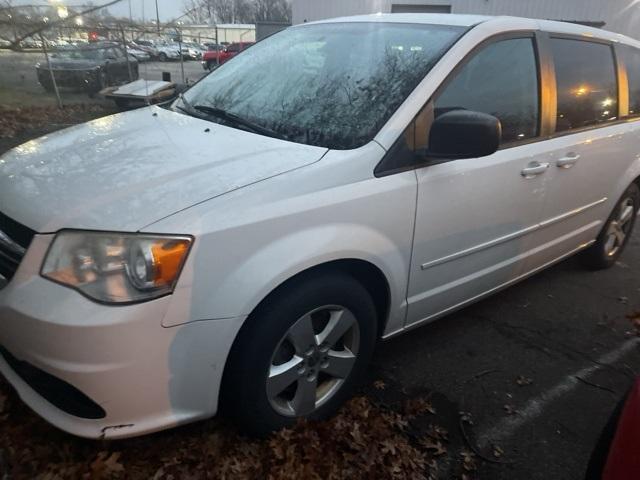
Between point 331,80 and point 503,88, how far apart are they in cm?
94

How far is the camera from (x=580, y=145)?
10.2 feet

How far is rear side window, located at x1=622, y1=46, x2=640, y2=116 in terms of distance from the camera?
366cm

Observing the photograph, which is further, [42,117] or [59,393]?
[42,117]

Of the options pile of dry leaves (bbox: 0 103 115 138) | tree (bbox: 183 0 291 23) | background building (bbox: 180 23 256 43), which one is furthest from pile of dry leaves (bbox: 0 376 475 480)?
tree (bbox: 183 0 291 23)

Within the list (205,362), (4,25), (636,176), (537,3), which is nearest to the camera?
(205,362)

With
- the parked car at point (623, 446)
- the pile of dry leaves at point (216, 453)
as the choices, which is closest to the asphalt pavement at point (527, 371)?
the pile of dry leaves at point (216, 453)

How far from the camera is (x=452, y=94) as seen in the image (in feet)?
7.79

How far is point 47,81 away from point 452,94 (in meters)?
10.3


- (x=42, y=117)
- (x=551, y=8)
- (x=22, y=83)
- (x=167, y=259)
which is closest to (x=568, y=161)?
(x=167, y=259)

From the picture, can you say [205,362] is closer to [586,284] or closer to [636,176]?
[586,284]

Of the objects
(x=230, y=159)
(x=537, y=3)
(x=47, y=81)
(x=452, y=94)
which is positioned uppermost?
(x=537, y=3)

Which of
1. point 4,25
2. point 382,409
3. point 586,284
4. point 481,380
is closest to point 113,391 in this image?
point 382,409

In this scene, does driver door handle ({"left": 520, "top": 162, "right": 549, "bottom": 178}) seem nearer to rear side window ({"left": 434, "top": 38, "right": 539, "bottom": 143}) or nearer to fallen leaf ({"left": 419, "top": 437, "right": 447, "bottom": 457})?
rear side window ({"left": 434, "top": 38, "right": 539, "bottom": 143})

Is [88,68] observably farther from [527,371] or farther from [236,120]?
[527,371]
